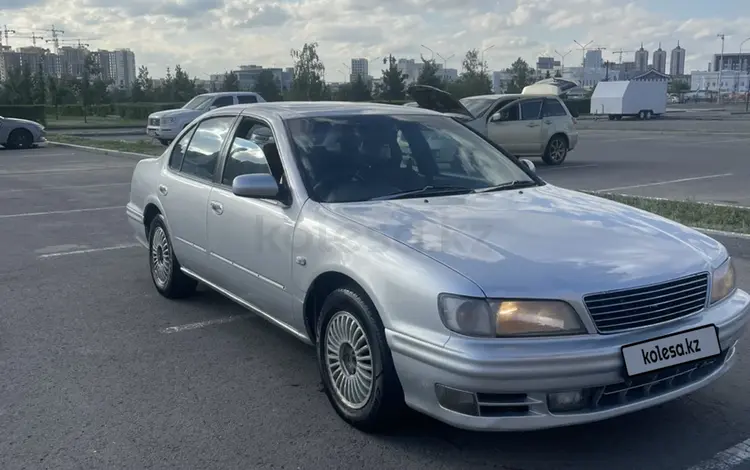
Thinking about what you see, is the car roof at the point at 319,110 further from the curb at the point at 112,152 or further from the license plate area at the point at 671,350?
the curb at the point at 112,152

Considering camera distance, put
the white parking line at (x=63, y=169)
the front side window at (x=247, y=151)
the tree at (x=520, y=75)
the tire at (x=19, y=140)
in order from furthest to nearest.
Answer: the tree at (x=520, y=75), the tire at (x=19, y=140), the white parking line at (x=63, y=169), the front side window at (x=247, y=151)

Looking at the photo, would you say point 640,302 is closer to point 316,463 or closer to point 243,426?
point 316,463

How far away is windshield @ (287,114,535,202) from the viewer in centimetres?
455

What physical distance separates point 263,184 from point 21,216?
25.1 ft

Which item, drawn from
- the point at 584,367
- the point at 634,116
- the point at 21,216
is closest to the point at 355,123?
the point at 584,367

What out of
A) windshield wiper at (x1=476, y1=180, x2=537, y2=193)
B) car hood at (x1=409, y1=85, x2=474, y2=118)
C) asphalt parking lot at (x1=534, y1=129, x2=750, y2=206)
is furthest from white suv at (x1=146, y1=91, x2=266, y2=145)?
windshield wiper at (x1=476, y1=180, x2=537, y2=193)

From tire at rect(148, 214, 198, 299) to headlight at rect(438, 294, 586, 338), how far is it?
3.42m

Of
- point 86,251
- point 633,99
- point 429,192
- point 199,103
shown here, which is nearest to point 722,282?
point 429,192

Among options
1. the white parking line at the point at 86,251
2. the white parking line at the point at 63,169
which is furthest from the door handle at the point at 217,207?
the white parking line at the point at 63,169

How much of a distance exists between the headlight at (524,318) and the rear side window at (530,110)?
15.0 meters

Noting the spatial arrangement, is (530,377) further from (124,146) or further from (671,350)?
(124,146)

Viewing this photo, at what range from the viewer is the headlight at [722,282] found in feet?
12.4

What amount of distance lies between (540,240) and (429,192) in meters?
0.99

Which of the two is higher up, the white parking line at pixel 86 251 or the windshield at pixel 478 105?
the windshield at pixel 478 105
